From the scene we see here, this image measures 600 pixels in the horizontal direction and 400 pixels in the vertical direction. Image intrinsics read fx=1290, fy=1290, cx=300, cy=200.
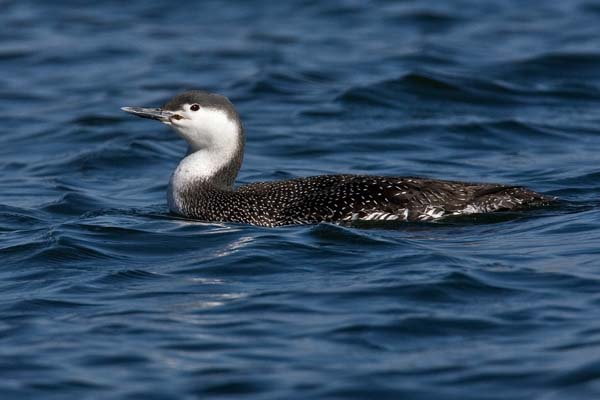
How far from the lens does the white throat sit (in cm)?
978

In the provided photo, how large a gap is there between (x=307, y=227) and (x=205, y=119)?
1.27m

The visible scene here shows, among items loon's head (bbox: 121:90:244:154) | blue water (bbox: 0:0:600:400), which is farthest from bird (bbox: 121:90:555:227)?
blue water (bbox: 0:0:600:400)

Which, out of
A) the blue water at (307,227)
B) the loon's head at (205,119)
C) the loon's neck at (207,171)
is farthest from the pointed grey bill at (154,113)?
the blue water at (307,227)

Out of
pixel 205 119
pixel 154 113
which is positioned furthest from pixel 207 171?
pixel 154 113

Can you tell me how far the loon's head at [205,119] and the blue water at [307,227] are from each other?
0.65 metres

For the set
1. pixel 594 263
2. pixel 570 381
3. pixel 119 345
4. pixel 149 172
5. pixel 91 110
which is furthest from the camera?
pixel 91 110

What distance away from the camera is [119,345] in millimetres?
6836

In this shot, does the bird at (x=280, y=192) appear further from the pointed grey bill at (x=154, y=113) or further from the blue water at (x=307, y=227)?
→ the blue water at (x=307, y=227)

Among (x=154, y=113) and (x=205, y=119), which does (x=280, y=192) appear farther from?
(x=154, y=113)

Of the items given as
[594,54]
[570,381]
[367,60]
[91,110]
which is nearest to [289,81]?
[367,60]

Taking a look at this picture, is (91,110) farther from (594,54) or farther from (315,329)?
(315,329)

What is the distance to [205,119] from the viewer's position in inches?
384

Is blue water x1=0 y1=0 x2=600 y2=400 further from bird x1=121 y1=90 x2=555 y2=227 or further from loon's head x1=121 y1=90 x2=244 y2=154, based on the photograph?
loon's head x1=121 y1=90 x2=244 y2=154

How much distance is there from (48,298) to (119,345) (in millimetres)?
1073
